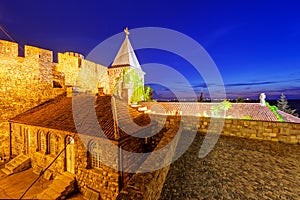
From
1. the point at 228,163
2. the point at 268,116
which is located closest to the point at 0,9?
the point at 228,163

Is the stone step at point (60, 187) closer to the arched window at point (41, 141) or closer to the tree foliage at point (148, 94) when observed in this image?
the arched window at point (41, 141)

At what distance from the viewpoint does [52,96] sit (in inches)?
481

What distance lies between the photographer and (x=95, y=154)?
6.65 meters

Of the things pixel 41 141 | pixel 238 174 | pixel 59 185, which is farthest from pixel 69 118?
pixel 238 174

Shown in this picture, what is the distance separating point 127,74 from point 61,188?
13209mm

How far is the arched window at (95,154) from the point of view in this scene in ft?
21.5

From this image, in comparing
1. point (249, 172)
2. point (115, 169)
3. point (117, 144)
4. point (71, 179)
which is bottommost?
point (71, 179)

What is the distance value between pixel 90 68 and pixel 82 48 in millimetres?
19730

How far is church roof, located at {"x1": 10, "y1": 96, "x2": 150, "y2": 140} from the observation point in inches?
264

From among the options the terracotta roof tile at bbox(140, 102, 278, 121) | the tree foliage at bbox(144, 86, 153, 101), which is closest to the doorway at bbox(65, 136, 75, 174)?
the terracotta roof tile at bbox(140, 102, 278, 121)

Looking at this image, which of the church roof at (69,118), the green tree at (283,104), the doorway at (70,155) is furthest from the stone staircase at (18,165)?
the green tree at (283,104)

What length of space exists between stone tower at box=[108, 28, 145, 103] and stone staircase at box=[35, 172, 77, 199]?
10800mm

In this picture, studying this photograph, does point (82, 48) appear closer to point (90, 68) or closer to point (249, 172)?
point (90, 68)

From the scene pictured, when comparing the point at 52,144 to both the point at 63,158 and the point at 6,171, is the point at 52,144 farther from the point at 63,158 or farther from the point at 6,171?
the point at 6,171
